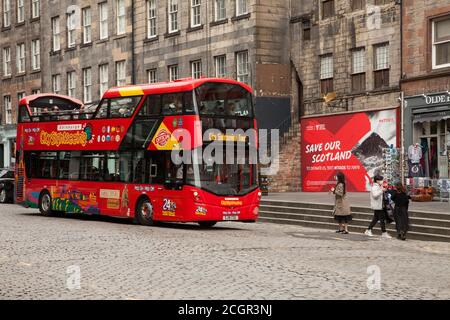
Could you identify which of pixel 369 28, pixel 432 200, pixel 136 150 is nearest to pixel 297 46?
pixel 369 28

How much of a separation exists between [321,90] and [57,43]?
924 inches

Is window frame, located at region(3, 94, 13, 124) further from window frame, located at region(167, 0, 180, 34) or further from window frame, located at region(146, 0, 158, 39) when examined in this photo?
window frame, located at region(167, 0, 180, 34)

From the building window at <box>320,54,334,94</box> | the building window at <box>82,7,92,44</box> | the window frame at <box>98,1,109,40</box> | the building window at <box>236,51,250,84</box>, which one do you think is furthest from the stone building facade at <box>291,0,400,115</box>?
the building window at <box>82,7,92,44</box>

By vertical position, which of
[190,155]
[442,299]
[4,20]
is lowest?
[442,299]

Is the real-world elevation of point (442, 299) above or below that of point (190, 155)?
below

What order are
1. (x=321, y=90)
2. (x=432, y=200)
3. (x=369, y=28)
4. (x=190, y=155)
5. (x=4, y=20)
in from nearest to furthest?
(x=190, y=155), (x=432, y=200), (x=369, y=28), (x=321, y=90), (x=4, y=20)

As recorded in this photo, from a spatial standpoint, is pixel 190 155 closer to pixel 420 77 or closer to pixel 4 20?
pixel 420 77

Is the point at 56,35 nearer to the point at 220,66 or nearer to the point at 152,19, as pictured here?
the point at 152,19

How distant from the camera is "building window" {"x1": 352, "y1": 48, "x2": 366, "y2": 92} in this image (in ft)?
115

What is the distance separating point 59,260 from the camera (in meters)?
15.5

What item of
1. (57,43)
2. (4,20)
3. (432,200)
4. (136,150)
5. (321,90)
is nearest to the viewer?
(136,150)

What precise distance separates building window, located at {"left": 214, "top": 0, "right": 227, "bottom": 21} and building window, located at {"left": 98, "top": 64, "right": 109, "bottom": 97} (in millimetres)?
10586

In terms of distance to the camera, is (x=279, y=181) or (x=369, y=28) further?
(x=279, y=181)

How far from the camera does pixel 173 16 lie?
44406 millimetres
